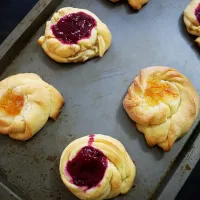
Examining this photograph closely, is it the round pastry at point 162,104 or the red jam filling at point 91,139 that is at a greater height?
the round pastry at point 162,104

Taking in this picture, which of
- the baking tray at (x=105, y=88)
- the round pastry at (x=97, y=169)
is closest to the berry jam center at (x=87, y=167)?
the round pastry at (x=97, y=169)

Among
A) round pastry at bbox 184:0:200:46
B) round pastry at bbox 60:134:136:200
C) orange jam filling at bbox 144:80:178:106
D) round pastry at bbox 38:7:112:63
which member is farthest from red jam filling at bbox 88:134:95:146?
round pastry at bbox 184:0:200:46

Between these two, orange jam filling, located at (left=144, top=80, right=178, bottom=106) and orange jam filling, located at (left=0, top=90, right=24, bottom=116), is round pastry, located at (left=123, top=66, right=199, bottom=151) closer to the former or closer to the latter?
orange jam filling, located at (left=144, top=80, right=178, bottom=106)

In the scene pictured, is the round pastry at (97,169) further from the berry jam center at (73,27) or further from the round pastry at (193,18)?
the round pastry at (193,18)

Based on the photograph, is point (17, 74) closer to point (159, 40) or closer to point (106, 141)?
point (106, 141)

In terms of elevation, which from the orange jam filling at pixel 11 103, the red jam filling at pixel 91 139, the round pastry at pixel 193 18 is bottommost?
the orange jam filling at pixel 11 103

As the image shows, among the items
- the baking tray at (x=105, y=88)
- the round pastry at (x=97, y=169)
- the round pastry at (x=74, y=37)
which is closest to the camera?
the round pastry at (x=97, y=169)

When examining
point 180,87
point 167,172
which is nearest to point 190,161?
point 167,172
